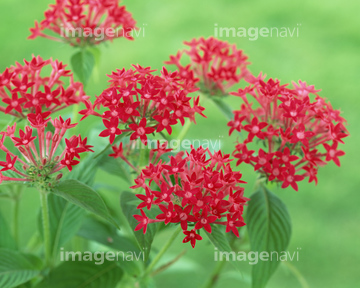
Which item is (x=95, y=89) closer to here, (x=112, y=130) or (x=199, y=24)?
(x=199, y=24)

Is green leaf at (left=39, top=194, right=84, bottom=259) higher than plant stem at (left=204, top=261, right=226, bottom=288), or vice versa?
green leaf at (left=39, top=194, right=84, bottom=259)

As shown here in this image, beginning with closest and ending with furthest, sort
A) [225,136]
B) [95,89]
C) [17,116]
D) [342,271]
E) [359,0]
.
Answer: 1. [17,116]
2. [342,271]
3. [225,136]
4. [95,89]
5. [359,0]

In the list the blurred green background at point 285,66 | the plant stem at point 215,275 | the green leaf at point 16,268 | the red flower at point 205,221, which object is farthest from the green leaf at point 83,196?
the blurred green background at point 285,66

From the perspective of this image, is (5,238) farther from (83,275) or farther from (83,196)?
(83,196)

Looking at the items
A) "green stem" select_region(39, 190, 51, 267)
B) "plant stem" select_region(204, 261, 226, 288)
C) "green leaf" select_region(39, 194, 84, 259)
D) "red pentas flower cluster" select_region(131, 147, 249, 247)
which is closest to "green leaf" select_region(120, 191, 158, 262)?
"red pentas flower cluster" select_region(131, 147, 249, 247)

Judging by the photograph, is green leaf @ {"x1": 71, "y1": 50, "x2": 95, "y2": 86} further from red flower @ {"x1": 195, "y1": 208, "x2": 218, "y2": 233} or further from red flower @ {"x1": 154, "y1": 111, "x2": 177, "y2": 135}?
red flower @ {"x1": 195, "y1": 208, "x2": 218, "y2": 233}

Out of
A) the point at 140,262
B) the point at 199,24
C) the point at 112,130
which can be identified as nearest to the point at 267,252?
the point at 140,262
